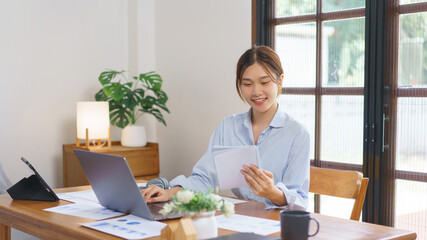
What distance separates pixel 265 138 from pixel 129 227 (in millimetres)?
829

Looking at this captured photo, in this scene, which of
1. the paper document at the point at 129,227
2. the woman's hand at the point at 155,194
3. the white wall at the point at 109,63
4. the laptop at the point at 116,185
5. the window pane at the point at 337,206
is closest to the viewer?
the paper document at the point at 129,227

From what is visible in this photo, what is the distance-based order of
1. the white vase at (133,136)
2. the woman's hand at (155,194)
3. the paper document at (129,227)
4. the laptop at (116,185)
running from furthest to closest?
the white vase at (133,136) → the woman's hand at (155,194) → the laptop at (116,185) → the paper document at (129,227)

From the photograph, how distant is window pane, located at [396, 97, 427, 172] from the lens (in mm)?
3182

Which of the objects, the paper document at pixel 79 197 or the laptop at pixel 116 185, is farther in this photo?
the paper document at pixel 79 197

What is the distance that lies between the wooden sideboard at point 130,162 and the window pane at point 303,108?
1.14 metres

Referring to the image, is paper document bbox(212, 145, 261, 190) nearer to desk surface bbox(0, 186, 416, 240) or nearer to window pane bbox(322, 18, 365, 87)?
desk surface bbox(0, 186, 416, 240)

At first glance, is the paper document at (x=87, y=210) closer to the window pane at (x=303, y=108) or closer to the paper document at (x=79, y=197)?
the paper document at (x=79, y=197)

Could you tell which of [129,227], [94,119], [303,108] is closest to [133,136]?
[94,119]

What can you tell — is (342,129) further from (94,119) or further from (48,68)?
(48,68)

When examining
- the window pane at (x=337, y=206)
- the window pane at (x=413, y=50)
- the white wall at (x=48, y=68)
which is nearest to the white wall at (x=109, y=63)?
the white wall at (x=48, y=68)

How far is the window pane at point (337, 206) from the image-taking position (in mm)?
3615

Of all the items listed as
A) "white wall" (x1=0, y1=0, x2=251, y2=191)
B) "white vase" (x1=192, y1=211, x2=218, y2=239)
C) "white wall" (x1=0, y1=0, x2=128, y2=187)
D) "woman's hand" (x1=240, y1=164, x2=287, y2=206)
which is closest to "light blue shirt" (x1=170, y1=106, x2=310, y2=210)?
"woman's hand" (x1=240, y1=164, x2=287, y2=206)

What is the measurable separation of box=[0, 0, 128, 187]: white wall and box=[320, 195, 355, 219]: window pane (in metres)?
2.17

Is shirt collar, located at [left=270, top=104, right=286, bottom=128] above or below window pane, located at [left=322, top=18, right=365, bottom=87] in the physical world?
below
